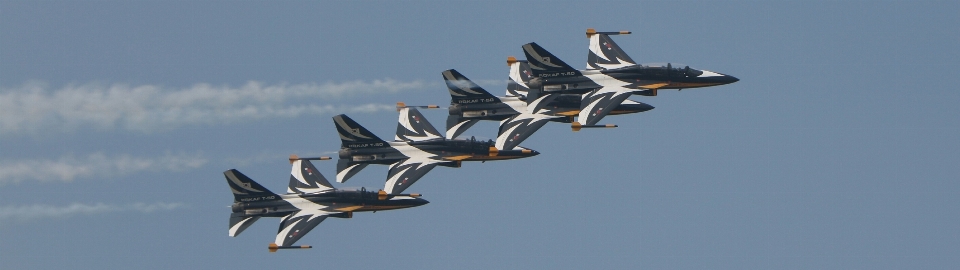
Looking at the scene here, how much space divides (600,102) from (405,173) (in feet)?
43.3

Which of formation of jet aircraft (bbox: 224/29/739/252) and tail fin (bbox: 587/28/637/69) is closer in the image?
formation of jet aircraft (bbox: 224/29/739/252)

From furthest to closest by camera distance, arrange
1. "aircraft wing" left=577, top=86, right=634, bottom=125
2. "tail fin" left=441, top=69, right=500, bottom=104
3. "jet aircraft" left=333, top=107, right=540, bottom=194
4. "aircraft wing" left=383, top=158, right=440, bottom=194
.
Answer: "tail fin" left=441, top=69, right=500, bottom=104 → "jet aircraft" left=333, top=107, right=540, bottom=194 → "aircraft wing" left=383, top=158, right=440, bottom=194 → "aircraft wing" left=577, top=86, right=634, bottom=125

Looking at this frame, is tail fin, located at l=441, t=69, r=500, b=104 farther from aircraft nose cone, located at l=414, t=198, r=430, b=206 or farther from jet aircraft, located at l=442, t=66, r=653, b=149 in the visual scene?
aircraft nose cone, located at l=414, t=198, r=430, b=206

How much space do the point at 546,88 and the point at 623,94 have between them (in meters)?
4.95

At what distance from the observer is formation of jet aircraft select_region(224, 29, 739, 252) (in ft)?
559

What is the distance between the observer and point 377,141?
17175cm

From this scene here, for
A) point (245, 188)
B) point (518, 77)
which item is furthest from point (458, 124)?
point (245, 188)

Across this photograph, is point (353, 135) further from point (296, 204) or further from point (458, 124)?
point (458, 124)

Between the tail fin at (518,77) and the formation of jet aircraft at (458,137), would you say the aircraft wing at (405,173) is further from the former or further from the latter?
the tail fin at (518,77)

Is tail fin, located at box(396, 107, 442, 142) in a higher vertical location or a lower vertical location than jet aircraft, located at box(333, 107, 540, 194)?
higher

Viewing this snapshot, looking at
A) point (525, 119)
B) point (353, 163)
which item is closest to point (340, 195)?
point (353, 163)

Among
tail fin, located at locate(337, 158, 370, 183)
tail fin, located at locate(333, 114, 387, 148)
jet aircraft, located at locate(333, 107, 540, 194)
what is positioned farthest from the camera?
tail fin, located at locate(337, 158, 370, 183)

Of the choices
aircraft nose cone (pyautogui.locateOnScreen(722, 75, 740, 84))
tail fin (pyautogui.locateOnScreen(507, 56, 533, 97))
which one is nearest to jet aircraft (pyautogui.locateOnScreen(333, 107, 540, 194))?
tail fin (pyautogui.locateOnScreen(507, 56, 533, 97))

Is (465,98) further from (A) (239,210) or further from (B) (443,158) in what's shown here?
(A) (239,210)
